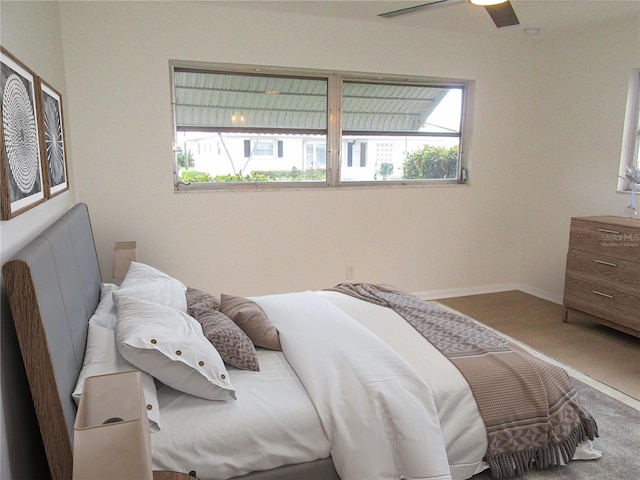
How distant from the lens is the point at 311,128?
418 cm

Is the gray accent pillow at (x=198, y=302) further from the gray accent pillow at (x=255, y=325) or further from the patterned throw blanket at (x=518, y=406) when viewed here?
the patterned throw blanket at (x=518, y=406)

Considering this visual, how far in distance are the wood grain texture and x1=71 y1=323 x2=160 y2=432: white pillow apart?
0.12 metres

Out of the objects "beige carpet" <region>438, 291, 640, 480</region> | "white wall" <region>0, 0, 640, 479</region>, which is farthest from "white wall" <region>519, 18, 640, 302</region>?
"beige carpet" <region>438, 291, 640, 480</region>

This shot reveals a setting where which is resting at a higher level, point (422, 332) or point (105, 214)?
point (105, 214)

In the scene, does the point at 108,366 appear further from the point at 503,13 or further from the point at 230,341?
the point at 503,13

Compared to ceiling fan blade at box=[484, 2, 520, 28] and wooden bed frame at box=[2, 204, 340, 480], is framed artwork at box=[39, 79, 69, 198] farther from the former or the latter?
ceiling fan blade at box=[484, 2, 520, 28]

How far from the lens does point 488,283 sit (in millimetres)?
4980

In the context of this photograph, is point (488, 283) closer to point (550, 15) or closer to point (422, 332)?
point (550, 15)

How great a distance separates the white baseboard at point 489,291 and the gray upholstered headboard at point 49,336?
140 inches

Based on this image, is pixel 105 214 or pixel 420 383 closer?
pixel 420 383

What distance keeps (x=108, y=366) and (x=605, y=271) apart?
11.7 feet

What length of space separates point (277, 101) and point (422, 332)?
8.20 feet

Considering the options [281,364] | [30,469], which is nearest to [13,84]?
[30,469]

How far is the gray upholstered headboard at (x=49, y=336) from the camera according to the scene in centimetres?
127
